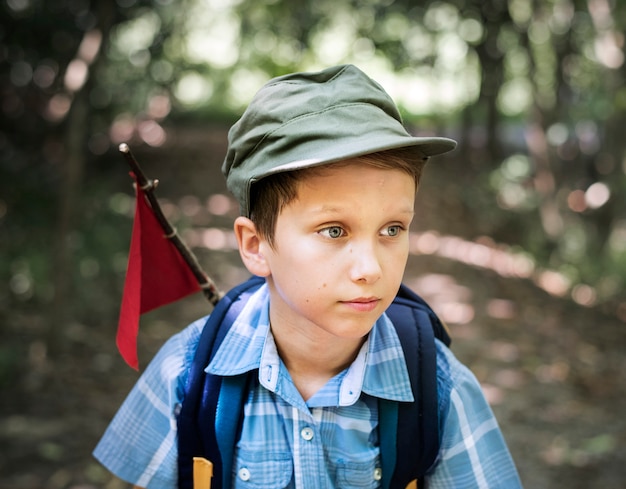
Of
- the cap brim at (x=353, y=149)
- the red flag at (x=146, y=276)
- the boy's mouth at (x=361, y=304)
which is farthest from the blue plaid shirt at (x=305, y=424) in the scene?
the cap brim at (x=353, y=149)

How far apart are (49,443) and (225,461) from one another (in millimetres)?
2809

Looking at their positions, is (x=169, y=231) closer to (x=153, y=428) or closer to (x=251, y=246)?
(x=251, y=246)

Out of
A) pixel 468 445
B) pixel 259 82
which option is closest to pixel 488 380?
pixel 468 445

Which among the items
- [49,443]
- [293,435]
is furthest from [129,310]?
[49,443]

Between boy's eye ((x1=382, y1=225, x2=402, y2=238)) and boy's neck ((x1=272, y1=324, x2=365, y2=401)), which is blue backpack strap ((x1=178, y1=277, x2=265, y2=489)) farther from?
Answer: boy's eye ((x1=382, y1=225, x2=402, y2=238))

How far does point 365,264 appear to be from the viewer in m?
1.38

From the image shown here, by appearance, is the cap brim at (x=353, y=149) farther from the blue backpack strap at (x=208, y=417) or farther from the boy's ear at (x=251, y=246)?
the blue backpack strap at (x=208, y=417)

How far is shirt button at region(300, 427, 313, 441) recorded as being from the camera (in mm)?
1544

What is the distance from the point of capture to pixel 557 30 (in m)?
10.3

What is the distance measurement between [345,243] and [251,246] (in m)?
0.30

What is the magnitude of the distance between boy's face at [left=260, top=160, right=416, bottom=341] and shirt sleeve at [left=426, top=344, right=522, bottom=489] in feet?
1.08

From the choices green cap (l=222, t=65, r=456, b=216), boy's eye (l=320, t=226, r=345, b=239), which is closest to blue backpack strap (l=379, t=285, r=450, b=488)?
boy's eye (l=320, t=226, r=345, b=239)

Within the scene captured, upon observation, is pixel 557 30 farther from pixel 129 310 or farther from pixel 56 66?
pixel 129 310

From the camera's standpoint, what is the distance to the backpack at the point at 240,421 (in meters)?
1.54
